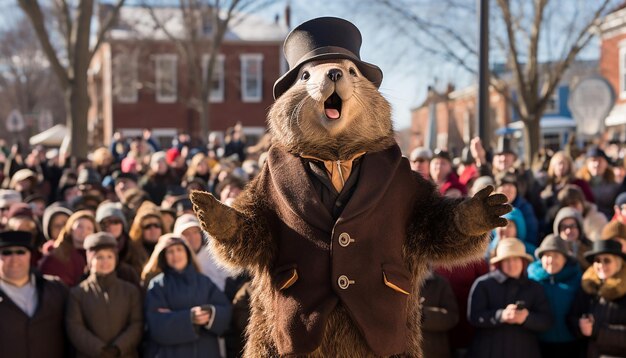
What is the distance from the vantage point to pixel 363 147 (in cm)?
356

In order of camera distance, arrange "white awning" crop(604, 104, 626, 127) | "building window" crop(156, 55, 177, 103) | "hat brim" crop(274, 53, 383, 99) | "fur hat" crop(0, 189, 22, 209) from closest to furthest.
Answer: "hat brim" crop(274, 53, 383, 99), "fur hat" crop(0, 189, 22, 209), "white awning" crop(604, 104, 626, 127), "building window" crop(156, 55, 177, 103)

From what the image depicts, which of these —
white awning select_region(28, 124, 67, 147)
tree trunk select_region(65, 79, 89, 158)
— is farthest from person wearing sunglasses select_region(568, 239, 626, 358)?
white awning select_region(28, 124, 67, 147)

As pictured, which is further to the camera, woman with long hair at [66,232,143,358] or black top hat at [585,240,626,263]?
black top hat at [585,240,626,263]

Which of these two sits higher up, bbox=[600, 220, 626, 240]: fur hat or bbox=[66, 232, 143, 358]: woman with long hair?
bbox=[600, 220, 626, 240]: fur hat

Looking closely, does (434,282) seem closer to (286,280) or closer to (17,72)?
(286,280)

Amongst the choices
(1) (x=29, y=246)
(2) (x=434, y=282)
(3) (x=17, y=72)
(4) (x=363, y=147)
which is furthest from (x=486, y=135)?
(3) (x=17, y=72)

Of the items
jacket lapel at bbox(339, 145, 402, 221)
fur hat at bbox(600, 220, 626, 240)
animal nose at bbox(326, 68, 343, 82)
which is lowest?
fur hat at bbox(600, 220, 626, 240)

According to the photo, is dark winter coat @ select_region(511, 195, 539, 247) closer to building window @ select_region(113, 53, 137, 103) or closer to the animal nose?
the animal nose

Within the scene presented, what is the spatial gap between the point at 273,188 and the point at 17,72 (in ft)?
170

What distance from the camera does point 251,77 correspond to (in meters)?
37.1

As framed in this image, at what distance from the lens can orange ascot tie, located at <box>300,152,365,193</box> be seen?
3.56 m

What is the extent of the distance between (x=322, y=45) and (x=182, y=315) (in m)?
3.15

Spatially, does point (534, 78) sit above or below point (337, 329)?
above

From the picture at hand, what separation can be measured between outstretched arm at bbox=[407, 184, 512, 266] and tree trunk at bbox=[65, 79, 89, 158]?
13.0m
